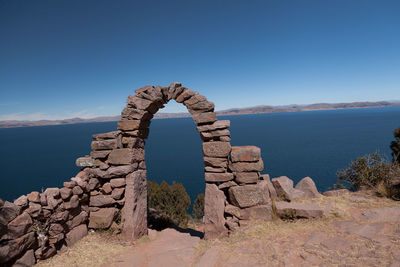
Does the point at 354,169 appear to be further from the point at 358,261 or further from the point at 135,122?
the point at 135,122

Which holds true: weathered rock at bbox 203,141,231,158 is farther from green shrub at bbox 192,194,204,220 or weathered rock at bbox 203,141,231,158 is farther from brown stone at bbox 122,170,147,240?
green shrub at bbox 192,194,204,220

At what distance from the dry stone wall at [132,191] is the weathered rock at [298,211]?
26 millimetres

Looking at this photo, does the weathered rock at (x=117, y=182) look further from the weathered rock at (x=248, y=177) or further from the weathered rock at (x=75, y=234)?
the weathered rock at (x=248, y=177)

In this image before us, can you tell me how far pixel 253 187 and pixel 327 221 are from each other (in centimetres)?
197

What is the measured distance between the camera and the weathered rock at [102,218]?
672 cm

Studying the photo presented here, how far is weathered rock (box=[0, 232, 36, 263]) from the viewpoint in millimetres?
4389

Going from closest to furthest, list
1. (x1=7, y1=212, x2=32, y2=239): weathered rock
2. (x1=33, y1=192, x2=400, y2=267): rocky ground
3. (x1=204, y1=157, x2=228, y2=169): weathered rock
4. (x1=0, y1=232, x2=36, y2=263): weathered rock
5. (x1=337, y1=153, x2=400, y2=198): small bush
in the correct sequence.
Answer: (x1=33, y1=192, x2=400, y2=267): rocky ground
(x1=0, y1=232, x2=36, y2=263): weathered rock
(x1=7, y1=212, x2=32, y2=239): weathered rock
(x1=204, y1=157, x2=228, y2=169): weathered rock
(x1=337, y1=153, x2=400, y2=198): small bush

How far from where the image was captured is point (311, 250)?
4387mm

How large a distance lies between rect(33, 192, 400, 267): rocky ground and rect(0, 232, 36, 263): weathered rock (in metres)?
0.61

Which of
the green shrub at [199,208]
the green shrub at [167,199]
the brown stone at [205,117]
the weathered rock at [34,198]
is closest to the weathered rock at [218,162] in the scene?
the brown stone at [205,117]

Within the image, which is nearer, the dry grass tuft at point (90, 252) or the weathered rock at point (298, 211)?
the dry grass tuft at point (90, 252)

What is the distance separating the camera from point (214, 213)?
629 centimetres

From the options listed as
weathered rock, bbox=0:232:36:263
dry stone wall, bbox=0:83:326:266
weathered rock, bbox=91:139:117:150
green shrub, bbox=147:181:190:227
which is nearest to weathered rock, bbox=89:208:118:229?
dry stone wall, bbox=0:83:326:266

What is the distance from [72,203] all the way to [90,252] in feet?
4.62
